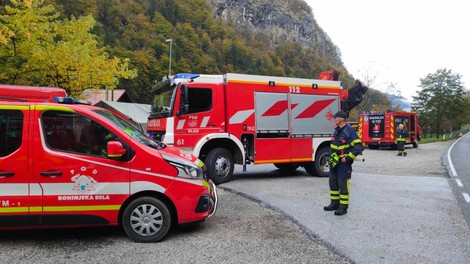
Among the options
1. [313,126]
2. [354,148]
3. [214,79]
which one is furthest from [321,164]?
[354,148]

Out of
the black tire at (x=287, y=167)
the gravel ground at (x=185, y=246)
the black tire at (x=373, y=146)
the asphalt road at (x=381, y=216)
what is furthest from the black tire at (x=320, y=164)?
the black tire at (x=373, y=146)

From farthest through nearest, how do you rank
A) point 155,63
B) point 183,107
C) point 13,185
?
A: point 155,63
point 183,107
point 13,185

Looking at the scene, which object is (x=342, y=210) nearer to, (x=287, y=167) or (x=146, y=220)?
(x=146, y=220)

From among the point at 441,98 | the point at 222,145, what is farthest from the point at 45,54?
the point at 441,98

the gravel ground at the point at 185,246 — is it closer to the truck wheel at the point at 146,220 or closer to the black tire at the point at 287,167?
the truck wheel at the point at 146,220

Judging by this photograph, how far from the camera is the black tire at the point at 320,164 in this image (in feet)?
35.5

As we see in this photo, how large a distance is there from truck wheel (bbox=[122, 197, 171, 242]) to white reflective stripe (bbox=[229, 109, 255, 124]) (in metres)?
4.92

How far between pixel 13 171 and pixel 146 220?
5.43 ft

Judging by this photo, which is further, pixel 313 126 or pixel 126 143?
pixel 313 126

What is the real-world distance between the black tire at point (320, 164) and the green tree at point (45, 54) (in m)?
6.93

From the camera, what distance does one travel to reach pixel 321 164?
10.9 m

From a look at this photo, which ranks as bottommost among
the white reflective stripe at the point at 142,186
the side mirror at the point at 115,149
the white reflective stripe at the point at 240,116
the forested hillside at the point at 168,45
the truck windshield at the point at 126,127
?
the white reflective stripe at the point at 142,186

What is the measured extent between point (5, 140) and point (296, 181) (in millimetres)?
7209

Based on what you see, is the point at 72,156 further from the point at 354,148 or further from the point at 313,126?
the point at 313,126
